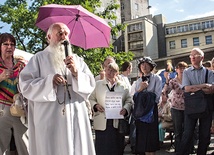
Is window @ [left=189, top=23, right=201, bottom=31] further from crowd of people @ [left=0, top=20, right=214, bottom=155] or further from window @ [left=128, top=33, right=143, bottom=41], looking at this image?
crowd of people @ [left=0, top=20, right=214, bottom=155]

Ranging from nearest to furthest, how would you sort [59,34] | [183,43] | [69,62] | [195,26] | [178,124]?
[69,62], [59,34], [178,124], [195,26], [183,43]

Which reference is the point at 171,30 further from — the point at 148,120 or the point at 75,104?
the point at 75,104

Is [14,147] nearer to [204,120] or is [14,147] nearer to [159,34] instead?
[204,120]

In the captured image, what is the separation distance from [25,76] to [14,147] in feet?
3.82

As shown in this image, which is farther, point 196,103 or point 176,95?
point 176,95

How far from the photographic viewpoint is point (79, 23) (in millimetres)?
5113

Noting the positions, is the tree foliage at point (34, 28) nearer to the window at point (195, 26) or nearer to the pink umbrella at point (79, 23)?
the pink umbrella at point (79, 23)

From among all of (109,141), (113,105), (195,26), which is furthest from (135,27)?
(109,141)

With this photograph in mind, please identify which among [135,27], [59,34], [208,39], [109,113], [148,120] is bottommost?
[148,120]

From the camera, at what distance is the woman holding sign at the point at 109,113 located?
15.8 feet

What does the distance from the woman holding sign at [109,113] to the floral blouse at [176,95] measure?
5.51 ft

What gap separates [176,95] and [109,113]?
2209 millimetres

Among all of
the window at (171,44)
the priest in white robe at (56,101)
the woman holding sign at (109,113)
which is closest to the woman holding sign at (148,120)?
the woman holding sign at (109,113)

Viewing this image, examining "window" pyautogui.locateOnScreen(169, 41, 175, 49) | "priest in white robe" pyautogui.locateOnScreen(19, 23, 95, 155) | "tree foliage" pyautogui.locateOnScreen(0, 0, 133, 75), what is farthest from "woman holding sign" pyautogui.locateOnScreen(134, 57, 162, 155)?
"window" pyautogui.locateOnScreen(169, 41, 175, 49)
